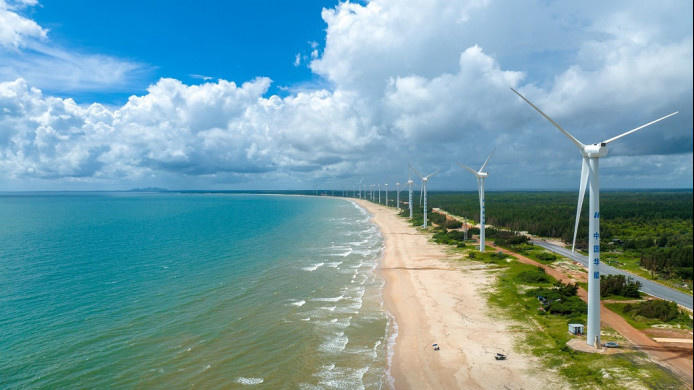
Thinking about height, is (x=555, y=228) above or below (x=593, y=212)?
below

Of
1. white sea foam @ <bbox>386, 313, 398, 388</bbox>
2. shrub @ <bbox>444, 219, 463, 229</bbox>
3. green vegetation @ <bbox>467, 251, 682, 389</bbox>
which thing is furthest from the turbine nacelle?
shrub @ <bbox>444, 219, 463, 229</bbox>

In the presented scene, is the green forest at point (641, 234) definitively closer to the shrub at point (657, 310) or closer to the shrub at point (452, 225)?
the shrub at point (452, 225)

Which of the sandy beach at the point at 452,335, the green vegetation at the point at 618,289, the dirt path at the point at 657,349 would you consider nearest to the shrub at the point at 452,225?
the sandy beach at the point at 452,335

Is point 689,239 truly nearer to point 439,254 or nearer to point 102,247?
point 439,254

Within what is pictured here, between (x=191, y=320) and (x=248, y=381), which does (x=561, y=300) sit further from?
(x=191, y=320)

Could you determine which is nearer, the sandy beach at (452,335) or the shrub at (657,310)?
the sandy beach at (452,335)

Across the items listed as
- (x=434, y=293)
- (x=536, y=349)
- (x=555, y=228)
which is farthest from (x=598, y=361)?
(x=555, y=228)

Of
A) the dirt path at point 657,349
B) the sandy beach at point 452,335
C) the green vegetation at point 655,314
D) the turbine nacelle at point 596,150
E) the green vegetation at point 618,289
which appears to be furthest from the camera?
the green vegetation at point 618,289
